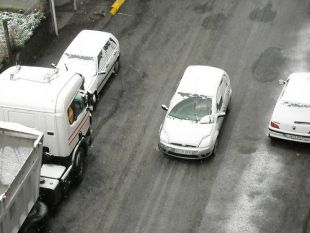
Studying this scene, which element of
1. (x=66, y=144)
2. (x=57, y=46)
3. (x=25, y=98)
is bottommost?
(x=57, y=46)

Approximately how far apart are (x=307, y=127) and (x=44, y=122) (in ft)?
25.7

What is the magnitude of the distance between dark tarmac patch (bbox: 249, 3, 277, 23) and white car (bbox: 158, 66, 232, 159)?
6599 millimetres

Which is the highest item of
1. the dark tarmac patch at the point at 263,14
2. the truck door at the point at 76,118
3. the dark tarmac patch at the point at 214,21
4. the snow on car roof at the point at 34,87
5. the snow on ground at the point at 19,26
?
the snow on car roof at the point at 34,87

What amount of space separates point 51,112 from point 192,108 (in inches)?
198

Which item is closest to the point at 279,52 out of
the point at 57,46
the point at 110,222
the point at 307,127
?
the point at 307,127

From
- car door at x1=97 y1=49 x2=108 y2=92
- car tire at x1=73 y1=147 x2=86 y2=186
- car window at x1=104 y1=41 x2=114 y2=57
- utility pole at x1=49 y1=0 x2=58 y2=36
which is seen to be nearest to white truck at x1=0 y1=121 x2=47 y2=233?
car tire at x1=73 y1=147 x2=86 y2=186

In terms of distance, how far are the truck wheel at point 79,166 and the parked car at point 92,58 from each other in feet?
10.3

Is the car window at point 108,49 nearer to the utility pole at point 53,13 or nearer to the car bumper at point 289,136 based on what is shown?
the utility pole at point 53,13

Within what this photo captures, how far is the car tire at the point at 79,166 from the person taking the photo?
56.3ft

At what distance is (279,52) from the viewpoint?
23.9m

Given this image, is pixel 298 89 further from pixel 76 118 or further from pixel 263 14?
pixel 263 14

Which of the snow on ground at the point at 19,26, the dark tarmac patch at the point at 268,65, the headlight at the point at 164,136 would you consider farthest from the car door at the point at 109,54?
the dark tarmac patch at the point at 268,65

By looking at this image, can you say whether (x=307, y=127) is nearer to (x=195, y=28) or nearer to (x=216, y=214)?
(x=216, y=214)

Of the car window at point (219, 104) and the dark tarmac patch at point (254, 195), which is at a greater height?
the car window at point (219, 104)
